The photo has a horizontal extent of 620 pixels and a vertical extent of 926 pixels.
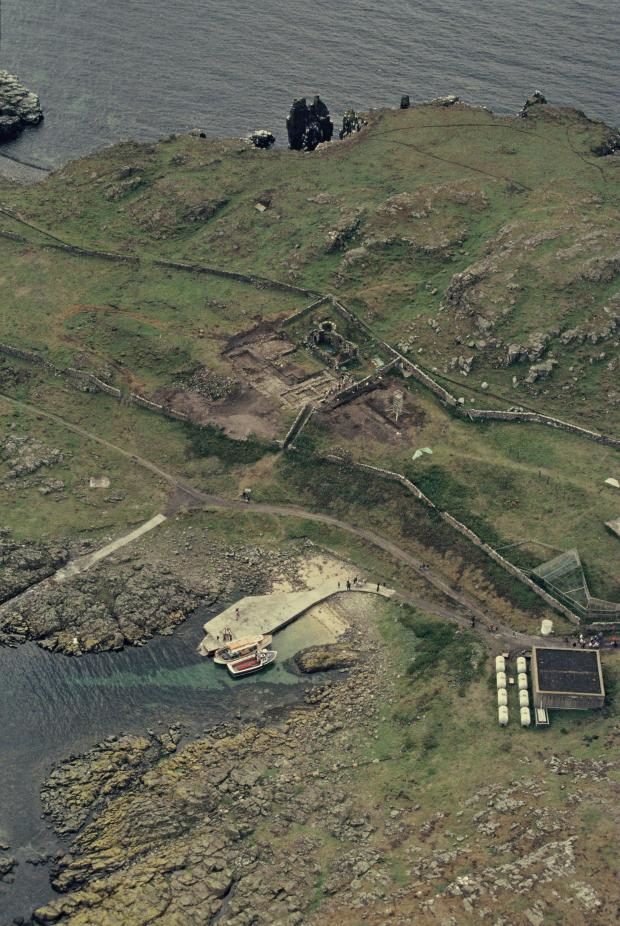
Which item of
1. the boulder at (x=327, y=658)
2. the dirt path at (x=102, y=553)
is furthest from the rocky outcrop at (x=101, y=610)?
the boulder at (x=327, y=658)

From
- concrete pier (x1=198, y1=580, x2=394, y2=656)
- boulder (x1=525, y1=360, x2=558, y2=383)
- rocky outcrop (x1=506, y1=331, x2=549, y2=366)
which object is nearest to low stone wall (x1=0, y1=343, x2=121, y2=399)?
concrete pier (x1=198, y1=580, x2=394, y2=656)

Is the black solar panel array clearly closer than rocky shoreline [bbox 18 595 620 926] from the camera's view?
No

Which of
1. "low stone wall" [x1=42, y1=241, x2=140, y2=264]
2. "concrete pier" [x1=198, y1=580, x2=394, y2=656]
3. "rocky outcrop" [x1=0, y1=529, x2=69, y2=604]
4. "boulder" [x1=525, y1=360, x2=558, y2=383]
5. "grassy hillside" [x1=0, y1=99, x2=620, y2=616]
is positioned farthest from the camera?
"low stone wall" [x1=42, y1=241, x2=140, y2=264]

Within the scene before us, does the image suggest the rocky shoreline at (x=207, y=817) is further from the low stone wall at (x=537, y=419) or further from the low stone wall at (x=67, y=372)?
the low stone wall at (x=67, y=372)

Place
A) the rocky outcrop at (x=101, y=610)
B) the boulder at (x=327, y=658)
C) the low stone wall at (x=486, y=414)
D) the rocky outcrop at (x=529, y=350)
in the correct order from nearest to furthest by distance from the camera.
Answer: the boulder at (x=327, y=658) < the rocky outcrop at (x=101, y=610) < the low stone wall at (x=486, y=414) < the rocky outcrop at (x=529, y=350)

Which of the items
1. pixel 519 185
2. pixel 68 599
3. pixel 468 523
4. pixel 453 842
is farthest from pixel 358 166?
pixel 453 842

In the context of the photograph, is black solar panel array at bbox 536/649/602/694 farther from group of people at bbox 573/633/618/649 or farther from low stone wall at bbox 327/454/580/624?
low stone wall at bbox 327/454/580/624
